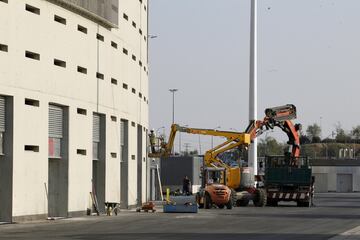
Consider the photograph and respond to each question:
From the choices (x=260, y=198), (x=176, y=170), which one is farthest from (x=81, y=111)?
(x=176, y=170)

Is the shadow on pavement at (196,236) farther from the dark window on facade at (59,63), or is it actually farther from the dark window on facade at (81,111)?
the dark window on facade at (81,111)

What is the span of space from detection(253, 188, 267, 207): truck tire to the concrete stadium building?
8410 millimetres

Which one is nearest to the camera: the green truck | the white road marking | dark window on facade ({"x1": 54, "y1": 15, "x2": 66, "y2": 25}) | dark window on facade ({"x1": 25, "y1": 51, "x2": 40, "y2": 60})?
the white road marking

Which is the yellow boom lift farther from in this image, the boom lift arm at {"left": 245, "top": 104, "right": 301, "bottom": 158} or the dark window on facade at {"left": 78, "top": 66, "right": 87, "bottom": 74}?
the dark window on facade at {"left": 78, "top": 66, "right": 87, "bottom": 74}

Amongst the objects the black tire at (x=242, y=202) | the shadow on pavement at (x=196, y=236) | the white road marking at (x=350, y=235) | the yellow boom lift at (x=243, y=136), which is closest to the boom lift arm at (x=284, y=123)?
the yellow boom lift at (x=243, y=136)

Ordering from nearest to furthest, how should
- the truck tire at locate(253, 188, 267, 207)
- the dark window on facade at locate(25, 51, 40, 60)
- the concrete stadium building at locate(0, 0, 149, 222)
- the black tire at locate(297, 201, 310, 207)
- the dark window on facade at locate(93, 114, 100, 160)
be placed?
the concrete stadium building at locate(0, 0, 149, 222)
the dark window on facade at locate(25, 51, 40, 60)
the dark window on facade at locate(93, 114, 100, 160)
the truck tire at locate(253, 188, 267, 207)
the black tire at locate(297, 201, 310, 207)

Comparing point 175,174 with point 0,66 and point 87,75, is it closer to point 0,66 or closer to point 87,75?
point 87,75

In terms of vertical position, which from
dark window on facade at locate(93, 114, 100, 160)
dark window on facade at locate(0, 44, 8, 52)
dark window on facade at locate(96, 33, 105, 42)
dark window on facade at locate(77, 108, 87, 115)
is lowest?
dark window on facade at locate(93, 114, 100, 160)

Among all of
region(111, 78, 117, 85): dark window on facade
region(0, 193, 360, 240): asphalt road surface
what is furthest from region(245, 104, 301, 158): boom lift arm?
region(0, 193, 360, 240): asphalt road surface

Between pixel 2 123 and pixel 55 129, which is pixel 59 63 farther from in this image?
pixel 2 123

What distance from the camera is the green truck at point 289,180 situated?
189 feet

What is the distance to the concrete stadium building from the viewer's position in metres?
35.4

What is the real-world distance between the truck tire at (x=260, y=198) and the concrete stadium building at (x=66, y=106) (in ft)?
27.6

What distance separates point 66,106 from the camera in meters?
40.6
